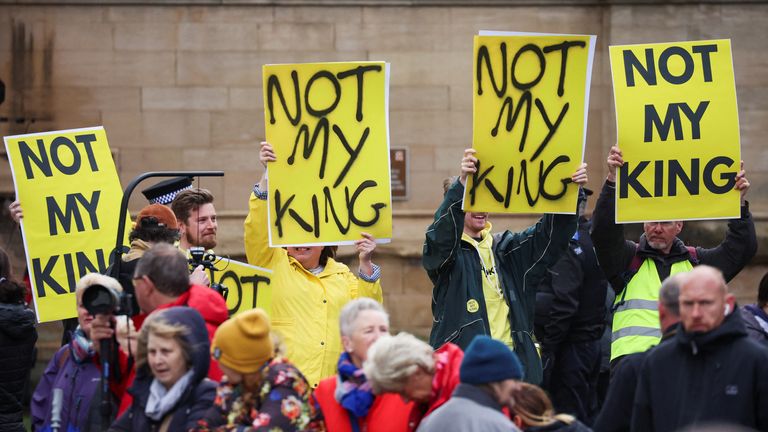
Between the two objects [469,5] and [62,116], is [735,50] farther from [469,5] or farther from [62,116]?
[62,116]

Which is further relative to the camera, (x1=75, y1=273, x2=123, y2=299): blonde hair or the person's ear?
(x1=75, y1=273, x2=123, y2=299): blonde hair

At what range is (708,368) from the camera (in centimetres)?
585

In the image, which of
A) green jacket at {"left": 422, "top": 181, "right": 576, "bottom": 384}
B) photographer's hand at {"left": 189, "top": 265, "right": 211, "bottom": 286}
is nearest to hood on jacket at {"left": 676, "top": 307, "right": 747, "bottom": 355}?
green jacket at {"left": 422, "top": 181, "right": 576, "bottom": 384}

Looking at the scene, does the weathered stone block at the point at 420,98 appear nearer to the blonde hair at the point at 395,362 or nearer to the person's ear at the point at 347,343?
the person's ear at the point at 347,343

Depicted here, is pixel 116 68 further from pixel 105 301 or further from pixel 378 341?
pixel 378 341

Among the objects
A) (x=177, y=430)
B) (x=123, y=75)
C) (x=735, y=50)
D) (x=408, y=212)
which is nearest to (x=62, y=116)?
(x=123, y=75)

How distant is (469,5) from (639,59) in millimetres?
5808

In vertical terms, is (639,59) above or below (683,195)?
above

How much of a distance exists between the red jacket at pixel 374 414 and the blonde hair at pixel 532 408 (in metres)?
0.59

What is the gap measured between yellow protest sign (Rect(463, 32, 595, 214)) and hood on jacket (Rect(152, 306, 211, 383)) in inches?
91.8

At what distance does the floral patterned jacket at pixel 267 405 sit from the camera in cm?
543

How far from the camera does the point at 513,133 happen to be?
767cm

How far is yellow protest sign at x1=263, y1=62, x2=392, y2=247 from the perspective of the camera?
7723 millimetres

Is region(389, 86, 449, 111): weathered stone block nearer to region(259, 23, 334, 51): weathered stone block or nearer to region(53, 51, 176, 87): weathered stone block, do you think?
region(259, 23, 334, 51): weathered stone block
